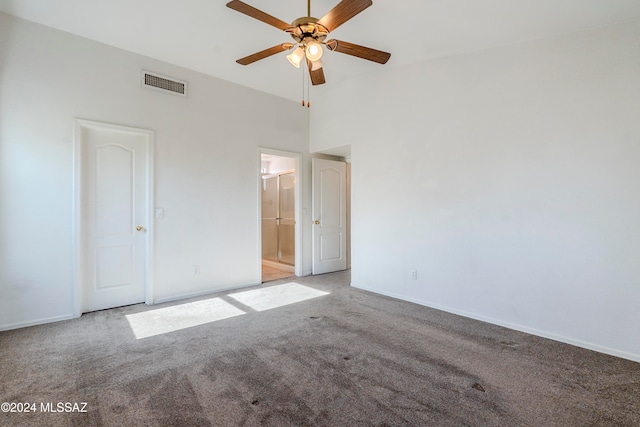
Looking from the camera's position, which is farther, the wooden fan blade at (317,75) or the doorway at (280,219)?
the doorway at (280,219)

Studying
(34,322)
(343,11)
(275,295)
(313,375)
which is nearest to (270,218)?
(275,295)

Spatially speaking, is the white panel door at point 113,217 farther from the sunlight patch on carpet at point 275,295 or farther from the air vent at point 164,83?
the sunlight patch on carpet at point 275,295

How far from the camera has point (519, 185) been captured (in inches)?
113

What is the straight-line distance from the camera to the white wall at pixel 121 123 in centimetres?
281

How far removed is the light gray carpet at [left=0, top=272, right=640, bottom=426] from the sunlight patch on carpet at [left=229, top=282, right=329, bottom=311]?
534mm

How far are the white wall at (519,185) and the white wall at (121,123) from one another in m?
1.94

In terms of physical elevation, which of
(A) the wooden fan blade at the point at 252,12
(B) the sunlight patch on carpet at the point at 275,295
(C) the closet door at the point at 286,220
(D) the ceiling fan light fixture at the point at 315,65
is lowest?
(B) the sunlight patch on carpet at the point at 275,295

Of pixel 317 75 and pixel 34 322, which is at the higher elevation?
pixel 317 75

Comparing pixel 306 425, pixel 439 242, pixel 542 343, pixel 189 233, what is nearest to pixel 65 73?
pixel 189 233

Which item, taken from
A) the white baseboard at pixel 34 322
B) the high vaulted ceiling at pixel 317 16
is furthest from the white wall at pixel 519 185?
the white baseboard at pixel 34 322

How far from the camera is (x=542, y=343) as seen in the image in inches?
103

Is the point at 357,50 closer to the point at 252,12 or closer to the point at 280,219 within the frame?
the point at 252,12

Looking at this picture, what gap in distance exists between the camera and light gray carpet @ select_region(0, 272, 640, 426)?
168 cm

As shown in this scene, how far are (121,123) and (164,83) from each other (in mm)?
726
